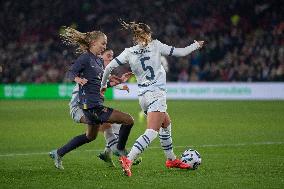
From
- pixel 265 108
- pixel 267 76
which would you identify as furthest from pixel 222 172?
pixel 267 76

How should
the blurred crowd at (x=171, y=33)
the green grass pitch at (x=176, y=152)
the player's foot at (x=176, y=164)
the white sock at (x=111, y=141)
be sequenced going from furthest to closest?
the blurred crowd at (x=171, y=33) < the white sock at (x=111, y=141) < the player's foot at (x=176, y=164) < the green grass pitch at (x=176, y=152)

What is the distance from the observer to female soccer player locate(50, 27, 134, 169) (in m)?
11.6

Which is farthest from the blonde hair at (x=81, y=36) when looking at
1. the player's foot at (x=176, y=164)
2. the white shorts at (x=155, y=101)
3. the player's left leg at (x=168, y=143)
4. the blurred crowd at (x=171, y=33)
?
the blurred crowd at (x=171, y=33)

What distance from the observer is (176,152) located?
14.7 meters

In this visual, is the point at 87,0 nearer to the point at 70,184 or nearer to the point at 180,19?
the point at 180,19

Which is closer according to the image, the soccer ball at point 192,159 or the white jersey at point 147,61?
the white jersey at point 147,61

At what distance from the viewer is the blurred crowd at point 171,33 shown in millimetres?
34688

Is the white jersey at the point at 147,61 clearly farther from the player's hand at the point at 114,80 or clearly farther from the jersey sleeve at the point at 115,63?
the player's hand at the point at 114,80

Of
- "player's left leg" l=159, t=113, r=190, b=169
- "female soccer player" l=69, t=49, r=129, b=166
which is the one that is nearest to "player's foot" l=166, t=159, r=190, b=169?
"player's left leg" l=159, t=113, r=190, b=169

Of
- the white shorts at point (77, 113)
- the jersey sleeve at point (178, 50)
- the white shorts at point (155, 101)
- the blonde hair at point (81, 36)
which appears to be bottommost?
the white shorts at point (77, 113)

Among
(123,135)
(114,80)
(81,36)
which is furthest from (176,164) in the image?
(81,36)

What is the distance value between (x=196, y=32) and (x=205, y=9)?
1.71m

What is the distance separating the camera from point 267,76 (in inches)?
1315

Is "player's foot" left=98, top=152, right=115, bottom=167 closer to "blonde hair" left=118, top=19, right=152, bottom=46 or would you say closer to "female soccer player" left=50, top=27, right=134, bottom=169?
"female soccer player" left=50, top=27, right=134, bottom=169
